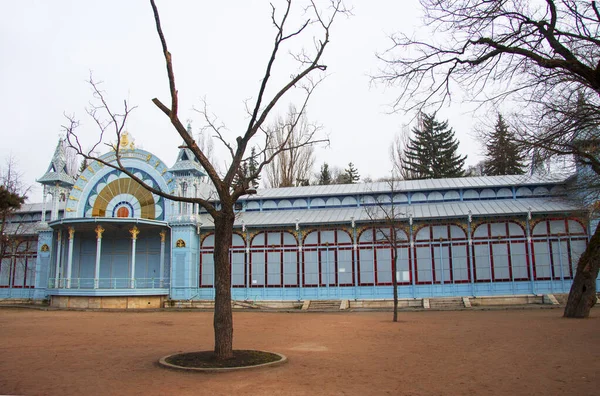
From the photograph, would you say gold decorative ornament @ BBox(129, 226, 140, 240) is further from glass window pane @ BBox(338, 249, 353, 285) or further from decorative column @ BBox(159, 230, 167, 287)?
glass window pane @ BBox(338, 249, 353, 285)

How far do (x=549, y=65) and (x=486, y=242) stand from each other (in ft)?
70.9

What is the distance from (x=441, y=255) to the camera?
28.3 m

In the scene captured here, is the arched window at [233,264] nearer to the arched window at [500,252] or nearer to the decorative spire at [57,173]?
the decorative spire at [57,173]

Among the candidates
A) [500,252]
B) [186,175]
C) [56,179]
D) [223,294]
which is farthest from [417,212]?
[56,179]

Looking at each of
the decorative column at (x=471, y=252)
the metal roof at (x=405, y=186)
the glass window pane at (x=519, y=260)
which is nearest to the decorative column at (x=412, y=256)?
the metal roof at (x=405, y=186)

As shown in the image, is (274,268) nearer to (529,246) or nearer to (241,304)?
(241,304)

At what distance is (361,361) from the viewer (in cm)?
1105

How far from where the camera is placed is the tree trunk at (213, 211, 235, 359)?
34.5 ft

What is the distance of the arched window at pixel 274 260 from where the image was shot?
30.1 metres

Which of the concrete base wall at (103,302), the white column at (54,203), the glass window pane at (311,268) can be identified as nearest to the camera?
the concrete base wall at (103,302)

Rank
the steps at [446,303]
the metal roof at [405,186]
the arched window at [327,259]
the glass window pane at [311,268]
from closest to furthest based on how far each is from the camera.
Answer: the steps at [446,303], the arched window at [327,259], the glass window pane at [311,268], the metal roof at [405,186]

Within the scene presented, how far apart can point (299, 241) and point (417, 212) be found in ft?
22.7

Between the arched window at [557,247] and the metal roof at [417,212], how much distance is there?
955 millimetres

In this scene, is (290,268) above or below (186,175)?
below
